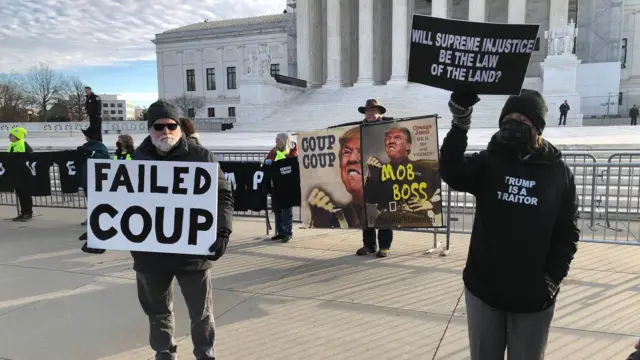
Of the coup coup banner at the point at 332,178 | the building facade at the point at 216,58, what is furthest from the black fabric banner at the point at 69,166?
the building facade at the point at 216,58

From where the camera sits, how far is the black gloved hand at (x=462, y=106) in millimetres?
2492

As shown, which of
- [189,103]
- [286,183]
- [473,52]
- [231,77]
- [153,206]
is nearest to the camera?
[473,52]

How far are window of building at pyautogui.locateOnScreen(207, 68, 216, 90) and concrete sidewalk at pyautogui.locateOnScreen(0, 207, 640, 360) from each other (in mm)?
64166

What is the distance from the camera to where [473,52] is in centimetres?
298

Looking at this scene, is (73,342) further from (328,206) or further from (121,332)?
(328,206)

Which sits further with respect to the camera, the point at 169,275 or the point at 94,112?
the point at 94,112

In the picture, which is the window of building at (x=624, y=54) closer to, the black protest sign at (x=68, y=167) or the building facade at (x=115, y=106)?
the black protest sign at (x=68, y=167)

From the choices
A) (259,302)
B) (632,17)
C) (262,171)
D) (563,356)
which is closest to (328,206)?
(262,171)

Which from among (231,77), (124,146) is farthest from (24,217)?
(231,77)

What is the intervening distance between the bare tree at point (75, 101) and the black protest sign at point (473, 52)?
244 feet

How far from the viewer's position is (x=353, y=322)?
427cm

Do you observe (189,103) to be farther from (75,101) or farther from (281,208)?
(281,208)

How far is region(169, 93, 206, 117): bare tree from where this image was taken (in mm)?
65500

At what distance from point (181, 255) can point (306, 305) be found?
188 centimetres
